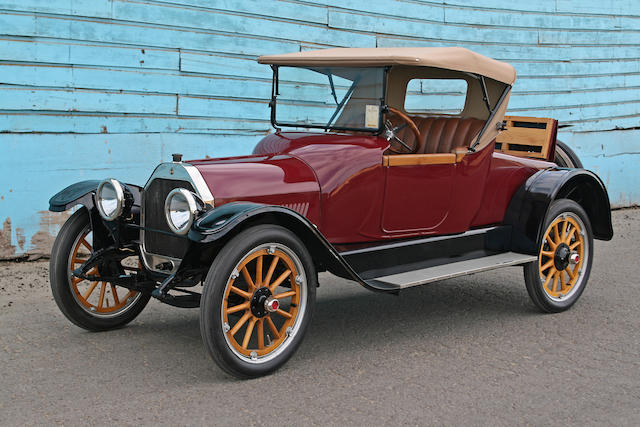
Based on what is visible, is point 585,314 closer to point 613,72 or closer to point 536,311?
point 536,311

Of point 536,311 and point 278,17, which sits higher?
point 278,17

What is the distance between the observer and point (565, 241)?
5.36 meters

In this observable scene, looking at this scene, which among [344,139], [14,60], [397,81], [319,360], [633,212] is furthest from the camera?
[633,212]

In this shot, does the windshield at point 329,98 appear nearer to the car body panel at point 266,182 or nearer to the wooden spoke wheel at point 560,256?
the car body panel at point 266,182

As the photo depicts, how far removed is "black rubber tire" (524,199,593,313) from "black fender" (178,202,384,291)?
4.51ft

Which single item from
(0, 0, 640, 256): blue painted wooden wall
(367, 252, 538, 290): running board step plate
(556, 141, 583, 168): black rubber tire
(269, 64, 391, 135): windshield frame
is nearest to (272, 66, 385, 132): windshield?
(269, 64, 391, 135): windshield frame

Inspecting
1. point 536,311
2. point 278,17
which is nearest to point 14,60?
point 278,17

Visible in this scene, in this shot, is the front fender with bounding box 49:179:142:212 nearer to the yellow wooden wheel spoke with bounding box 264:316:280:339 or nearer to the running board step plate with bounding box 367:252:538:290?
the yellow wooden wheel spoke with bounding box 264:316:280:339

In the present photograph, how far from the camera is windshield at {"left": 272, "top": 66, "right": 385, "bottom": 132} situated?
15.6 ft

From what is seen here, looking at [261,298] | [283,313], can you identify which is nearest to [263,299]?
[261,298]

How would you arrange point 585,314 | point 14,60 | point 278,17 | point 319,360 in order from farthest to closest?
point 278,17, point 14,60, point 585,314, point 319,360

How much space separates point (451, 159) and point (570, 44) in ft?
20.6

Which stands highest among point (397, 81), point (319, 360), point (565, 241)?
point (397, 81)

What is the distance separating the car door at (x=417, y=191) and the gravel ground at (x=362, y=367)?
2.24 feet
